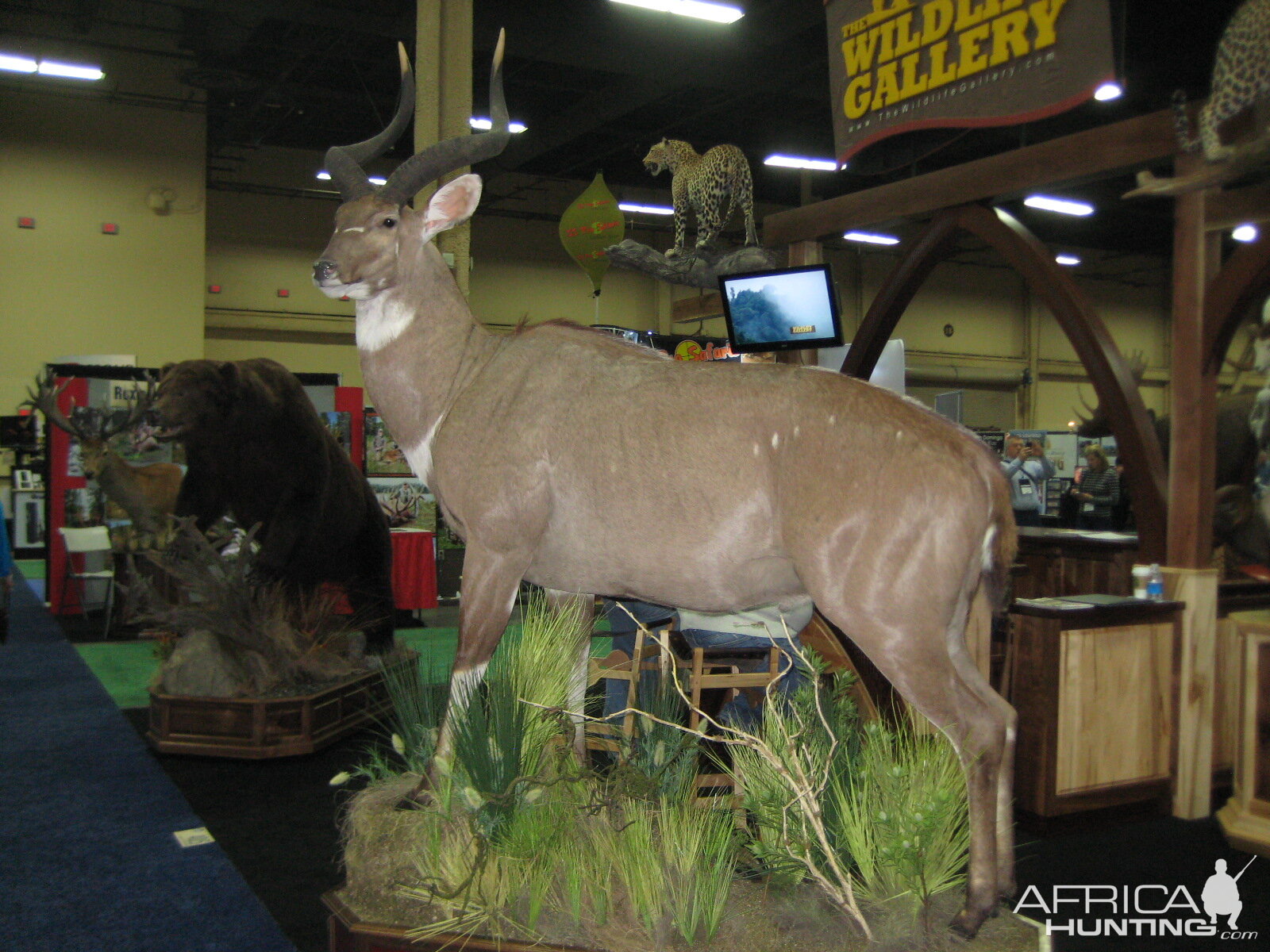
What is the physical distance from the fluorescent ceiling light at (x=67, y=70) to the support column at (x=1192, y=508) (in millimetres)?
13622

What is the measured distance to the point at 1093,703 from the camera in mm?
4859

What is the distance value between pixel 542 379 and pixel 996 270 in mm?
24013

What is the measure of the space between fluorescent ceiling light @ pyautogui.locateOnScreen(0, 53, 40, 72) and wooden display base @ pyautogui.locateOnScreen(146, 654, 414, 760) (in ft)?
36.2

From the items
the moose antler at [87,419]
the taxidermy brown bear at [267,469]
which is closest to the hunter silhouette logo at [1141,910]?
the taxidermy brown bear at [267,469]

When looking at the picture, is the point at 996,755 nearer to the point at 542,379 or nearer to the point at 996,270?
the point at 542,379

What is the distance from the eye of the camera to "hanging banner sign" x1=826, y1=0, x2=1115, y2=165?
4355mm

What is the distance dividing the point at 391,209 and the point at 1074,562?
228 inches

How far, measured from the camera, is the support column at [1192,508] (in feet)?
16.1

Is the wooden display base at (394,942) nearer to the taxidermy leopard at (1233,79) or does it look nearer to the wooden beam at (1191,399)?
the wooden beam at (1191,399)

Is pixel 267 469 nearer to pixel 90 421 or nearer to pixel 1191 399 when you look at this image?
pixel 90 421

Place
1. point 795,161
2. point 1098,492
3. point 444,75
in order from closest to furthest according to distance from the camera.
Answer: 1. point 444,75
2. point 1098,492
3. point 795,161

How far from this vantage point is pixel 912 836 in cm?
230

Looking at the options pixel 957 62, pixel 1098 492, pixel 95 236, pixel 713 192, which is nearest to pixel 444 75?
pixel 713 192

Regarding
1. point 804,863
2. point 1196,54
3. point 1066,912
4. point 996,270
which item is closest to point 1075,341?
point 1066,912
